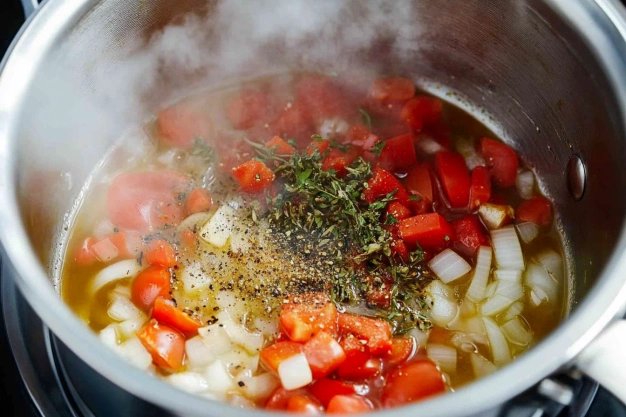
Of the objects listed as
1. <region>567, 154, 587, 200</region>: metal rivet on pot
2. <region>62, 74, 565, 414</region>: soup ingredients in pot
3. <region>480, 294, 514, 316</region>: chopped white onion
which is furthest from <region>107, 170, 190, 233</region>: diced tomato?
<region>567, 154, 587, 200</region>: metal rivet on pot

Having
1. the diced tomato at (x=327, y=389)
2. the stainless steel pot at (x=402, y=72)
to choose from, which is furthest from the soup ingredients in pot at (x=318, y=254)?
the stainless steel pot at (x=402, y=72)

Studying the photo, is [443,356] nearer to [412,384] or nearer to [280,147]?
[412,384]

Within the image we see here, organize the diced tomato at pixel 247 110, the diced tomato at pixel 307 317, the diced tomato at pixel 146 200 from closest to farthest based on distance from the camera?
the diced tomato at pixel 307 317 < the diced tomato at pixel 146 200 < the diced tomato at pixel 247 110

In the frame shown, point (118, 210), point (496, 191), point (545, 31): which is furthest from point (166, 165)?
point (545, 31)

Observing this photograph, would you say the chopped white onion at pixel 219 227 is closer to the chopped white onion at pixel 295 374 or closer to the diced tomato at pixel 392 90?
the chopped white onion at pixel 295 374

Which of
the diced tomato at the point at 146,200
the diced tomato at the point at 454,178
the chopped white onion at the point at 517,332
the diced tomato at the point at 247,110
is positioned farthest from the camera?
the diced tomato at the point at 247,110

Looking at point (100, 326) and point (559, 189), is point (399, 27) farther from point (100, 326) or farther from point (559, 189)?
point (100, 326)

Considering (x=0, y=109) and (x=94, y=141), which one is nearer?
(x=0, y=109)
